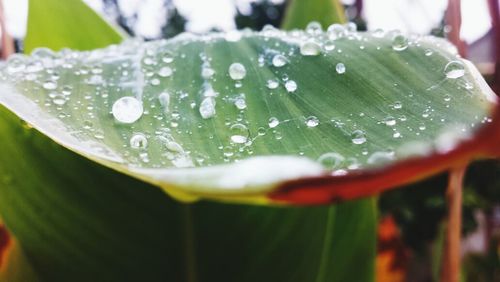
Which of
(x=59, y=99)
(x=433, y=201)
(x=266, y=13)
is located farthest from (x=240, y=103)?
(x=266, y=13)

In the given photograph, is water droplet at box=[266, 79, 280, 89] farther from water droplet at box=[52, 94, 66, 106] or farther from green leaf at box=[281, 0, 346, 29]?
A: green leaf at box=[281, 0, 346, 29]

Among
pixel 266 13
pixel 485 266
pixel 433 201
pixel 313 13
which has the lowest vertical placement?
pixel 485 266

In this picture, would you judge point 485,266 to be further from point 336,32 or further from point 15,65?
point 15,65

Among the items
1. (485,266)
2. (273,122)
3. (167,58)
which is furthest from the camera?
(485,266)

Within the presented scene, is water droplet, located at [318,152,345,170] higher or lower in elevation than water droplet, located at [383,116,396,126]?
lower

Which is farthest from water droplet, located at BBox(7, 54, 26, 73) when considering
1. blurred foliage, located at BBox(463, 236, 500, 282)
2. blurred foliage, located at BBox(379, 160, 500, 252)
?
blurred foliage, located at BBox(379, 160, 500, 252)

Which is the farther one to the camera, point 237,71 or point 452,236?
point 452,236

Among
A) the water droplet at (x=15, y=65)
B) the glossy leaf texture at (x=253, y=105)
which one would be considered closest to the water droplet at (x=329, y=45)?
the glossy leaf texture at (x=253, y=105)

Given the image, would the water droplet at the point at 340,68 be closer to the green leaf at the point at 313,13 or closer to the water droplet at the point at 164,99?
the water droplet at the point at 164,99
